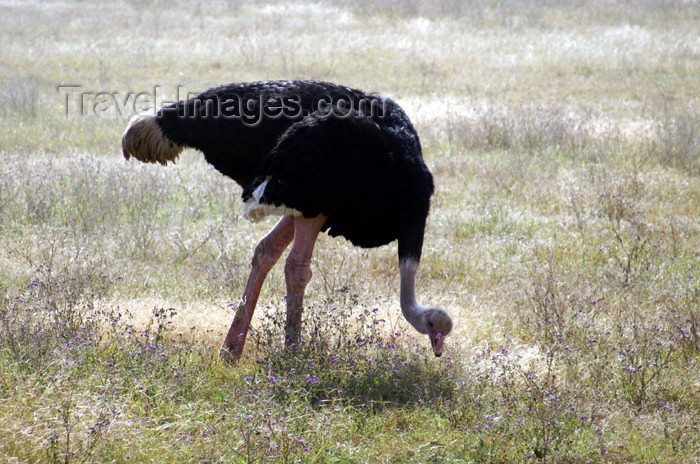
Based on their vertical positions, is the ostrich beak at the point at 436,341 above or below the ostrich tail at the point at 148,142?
below

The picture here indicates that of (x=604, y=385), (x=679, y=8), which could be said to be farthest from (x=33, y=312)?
(x=679, y=8)

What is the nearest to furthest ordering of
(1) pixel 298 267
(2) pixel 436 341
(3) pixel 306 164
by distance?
1. (3) pixel 306 164
2. (2) pixel 436 341
3. (1) pixel 298 267

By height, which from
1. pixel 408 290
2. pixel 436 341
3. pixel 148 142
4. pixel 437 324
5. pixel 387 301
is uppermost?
pixel 148 142

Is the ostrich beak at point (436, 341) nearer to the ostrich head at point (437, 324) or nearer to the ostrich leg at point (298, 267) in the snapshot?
the ostrich head at point (437, 324)

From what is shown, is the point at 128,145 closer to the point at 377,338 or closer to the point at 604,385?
the point at 377,338

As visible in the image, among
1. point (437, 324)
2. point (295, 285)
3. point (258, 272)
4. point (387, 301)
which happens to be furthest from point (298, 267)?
point (387, 301)

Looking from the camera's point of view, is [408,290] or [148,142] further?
[148,142]

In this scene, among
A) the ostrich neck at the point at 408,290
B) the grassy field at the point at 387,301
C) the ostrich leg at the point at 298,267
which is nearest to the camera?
the grassy field at the point at 387,301

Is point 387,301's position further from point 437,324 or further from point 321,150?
point 321,150

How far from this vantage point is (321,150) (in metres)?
3.96

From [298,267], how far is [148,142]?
118 centimetres

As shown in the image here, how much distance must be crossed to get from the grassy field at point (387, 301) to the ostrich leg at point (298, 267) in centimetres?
8

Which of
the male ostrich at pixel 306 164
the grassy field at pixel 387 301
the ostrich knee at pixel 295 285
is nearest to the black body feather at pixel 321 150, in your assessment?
the male ostrich at pixel 306 164

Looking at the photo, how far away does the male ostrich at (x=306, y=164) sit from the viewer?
3990mm
